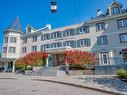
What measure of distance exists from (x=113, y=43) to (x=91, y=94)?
18.6m

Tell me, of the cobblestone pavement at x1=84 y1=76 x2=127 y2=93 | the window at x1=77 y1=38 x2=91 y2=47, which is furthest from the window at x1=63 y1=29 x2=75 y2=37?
the cobblestone pavement at x1=84 y1=76 x2=127 y2=93

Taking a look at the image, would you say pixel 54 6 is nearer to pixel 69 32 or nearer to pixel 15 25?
pixel 69 32

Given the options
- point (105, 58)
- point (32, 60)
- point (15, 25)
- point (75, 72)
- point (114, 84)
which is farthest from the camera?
point (15, 25)

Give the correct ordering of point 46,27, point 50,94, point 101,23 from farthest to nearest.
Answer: point 46,27 < point 101,23 < point 50,94

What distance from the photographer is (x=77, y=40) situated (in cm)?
2947

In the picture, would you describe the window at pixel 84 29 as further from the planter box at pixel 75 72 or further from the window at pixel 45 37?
the planter box at pixel 75 72

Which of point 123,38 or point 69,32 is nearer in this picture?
point 123,38

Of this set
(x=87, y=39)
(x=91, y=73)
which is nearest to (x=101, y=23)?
(x=87, y=39)

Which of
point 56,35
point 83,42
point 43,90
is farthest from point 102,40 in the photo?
point 43,90

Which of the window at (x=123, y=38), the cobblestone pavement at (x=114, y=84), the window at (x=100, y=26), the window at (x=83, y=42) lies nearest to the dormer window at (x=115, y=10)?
the window at (x=100, y=26)

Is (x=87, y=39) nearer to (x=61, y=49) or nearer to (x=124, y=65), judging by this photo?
(x=61, y=49)

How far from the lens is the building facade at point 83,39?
82.6ft

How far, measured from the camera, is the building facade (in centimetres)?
2519

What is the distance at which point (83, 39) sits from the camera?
2886cm
